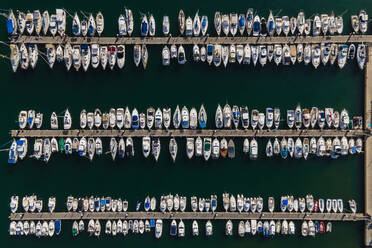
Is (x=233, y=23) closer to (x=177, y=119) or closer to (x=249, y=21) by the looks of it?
(x=249, y=21)

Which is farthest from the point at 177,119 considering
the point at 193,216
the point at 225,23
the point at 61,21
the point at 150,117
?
the point at 61,21

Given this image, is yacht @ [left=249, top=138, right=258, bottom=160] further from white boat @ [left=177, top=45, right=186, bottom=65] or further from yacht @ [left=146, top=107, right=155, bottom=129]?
white boat @ [left=177, top=45, right=186, bottom=65]

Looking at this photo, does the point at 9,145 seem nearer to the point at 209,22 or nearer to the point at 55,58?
the point at 55,58

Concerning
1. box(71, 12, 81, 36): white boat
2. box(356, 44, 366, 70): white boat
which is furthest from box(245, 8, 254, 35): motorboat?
box(71, 12, 81, 36): white boat

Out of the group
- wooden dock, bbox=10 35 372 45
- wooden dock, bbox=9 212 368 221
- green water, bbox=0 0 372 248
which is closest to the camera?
wooden dock, bbox=10 35 372 45
